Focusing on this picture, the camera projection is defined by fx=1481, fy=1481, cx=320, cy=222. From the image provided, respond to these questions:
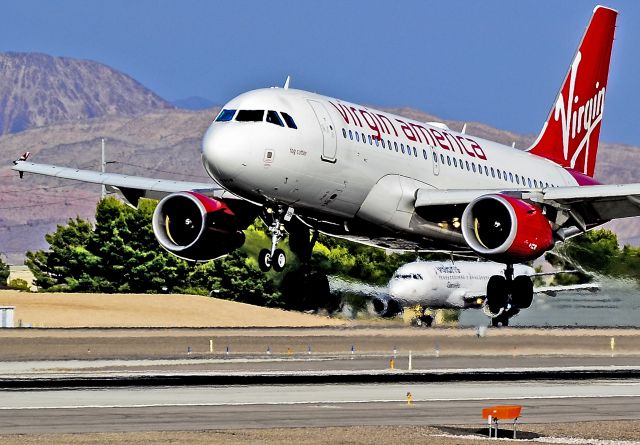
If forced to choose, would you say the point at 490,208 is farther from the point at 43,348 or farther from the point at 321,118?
the point at 43,348

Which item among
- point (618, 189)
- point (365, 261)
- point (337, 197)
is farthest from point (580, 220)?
point (365, 261)

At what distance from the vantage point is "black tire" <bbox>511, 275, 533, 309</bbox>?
1983 inches

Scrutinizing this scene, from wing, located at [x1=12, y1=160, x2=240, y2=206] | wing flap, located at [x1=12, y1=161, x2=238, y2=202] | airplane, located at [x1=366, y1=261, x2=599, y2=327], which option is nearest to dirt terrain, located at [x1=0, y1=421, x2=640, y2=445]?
wing flap, located at [x1=12, y1=161, x2=238, y2=202]

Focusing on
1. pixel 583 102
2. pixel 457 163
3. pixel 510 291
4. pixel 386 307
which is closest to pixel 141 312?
pixel 386 307

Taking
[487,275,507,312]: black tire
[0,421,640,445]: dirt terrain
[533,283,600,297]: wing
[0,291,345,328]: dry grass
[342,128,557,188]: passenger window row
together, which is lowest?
[0,421,640,445]: dirt terrain

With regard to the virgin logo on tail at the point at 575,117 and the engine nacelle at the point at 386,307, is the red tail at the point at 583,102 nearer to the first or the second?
the virgin logo on tail at the point at 575,117

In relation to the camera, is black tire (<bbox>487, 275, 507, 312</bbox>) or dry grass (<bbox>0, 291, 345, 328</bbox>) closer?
black tire (<bbox>487, 275, 507, 312</bbox>)

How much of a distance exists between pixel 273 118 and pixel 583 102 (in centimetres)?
2340

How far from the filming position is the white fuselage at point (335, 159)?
139 feet

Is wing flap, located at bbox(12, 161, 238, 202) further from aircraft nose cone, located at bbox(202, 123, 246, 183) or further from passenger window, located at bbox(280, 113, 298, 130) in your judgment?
aircraft nose cone, located at bbox(202, 123, 246, 183)

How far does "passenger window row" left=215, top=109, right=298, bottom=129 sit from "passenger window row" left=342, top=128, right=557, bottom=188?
7.74 feet

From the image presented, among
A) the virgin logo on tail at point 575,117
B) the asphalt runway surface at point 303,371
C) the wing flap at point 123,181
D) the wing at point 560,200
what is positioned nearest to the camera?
the asphalt runway surface at point 303,371

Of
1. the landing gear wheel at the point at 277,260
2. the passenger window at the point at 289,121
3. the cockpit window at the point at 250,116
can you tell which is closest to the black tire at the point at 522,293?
the landing gear wheel at the point at 277,260

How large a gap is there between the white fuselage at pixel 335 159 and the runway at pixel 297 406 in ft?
19.0
